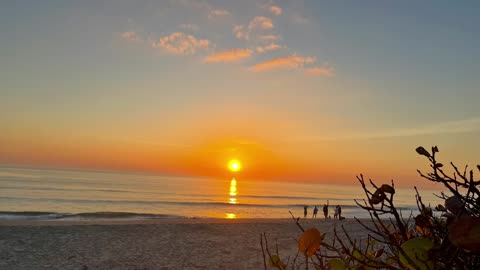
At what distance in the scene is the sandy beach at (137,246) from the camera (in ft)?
43.4

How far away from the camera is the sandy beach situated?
13227 millimetres

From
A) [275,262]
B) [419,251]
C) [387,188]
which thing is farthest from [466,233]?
[275,262]

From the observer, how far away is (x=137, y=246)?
51.4 feet

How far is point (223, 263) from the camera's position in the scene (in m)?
13.6

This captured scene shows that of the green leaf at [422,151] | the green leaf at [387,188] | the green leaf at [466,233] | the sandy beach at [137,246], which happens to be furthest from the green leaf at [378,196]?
the sandy beach at [137,246]

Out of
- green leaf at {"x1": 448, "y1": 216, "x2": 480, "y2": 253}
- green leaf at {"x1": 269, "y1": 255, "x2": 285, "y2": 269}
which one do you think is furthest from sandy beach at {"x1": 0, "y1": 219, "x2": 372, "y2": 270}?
green leaf at {"x1": 448, "y1": 216, "x2": 480, "y2": 253}

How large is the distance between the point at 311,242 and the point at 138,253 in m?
14.6

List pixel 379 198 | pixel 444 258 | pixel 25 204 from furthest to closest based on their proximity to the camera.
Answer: pixel 25 204
pixel 379 198
pixel 444 258

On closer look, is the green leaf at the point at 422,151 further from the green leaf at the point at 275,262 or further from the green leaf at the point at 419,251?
the green leaf at the point at 275,262

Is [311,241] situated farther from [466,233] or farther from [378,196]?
[466,233]

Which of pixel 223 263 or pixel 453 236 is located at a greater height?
pixel 453 236

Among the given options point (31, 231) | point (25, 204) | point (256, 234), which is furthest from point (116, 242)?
point (25, 204)

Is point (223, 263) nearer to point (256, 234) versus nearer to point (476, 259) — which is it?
point (256, 234)

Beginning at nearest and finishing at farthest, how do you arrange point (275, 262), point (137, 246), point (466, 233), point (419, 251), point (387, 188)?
point (466, 233), point (419, 251), point (387, 188), point (275, 262), point (137, 246)
